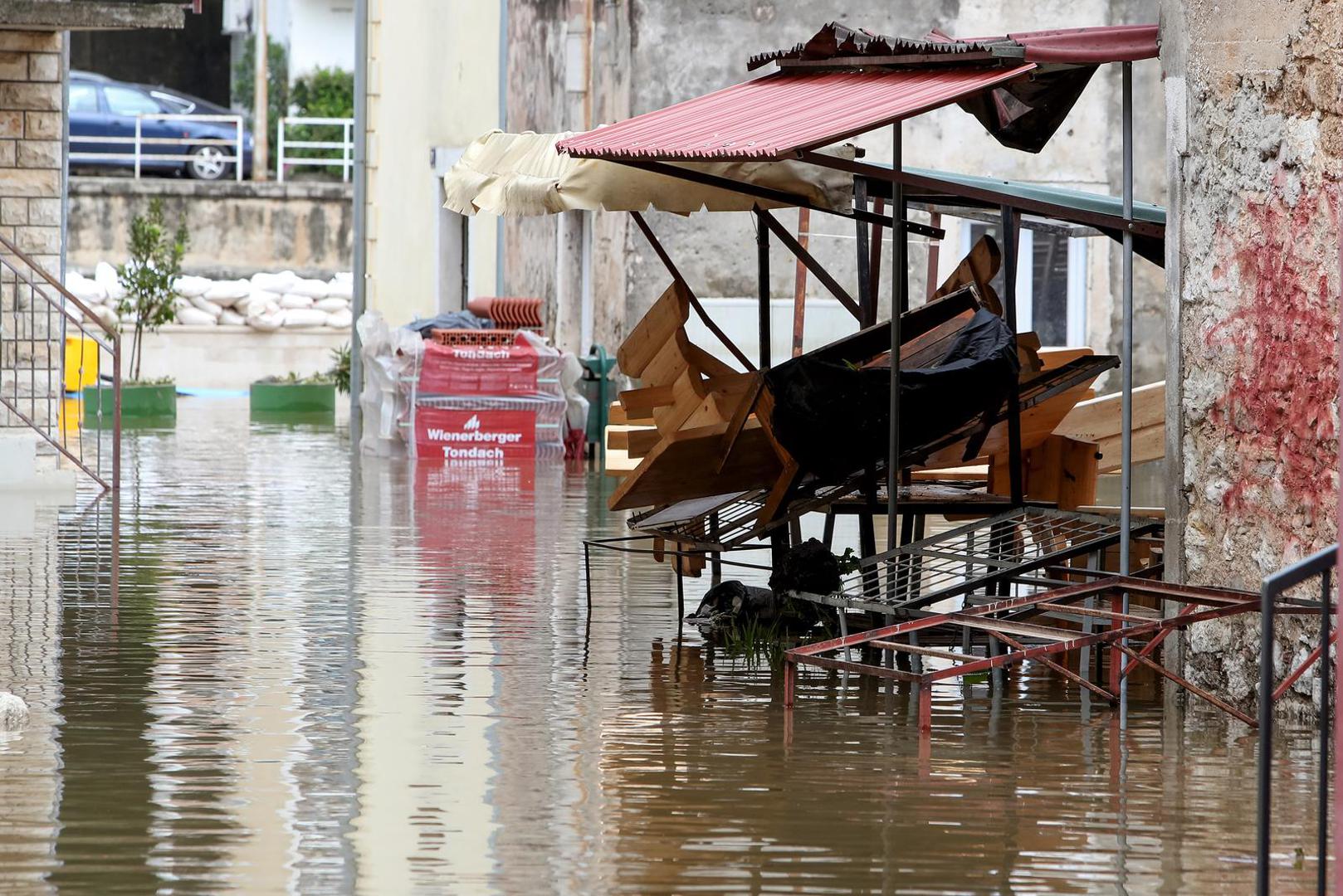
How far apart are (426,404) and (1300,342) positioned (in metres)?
12.0

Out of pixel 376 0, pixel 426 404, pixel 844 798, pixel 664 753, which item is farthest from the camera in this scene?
pixel 376 0

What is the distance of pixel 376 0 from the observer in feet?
77.7

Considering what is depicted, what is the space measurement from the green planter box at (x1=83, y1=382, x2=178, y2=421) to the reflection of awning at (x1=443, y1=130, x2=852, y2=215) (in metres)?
14.6

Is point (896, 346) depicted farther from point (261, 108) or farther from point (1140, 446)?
point (261, 108)

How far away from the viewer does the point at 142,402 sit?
24.8 meters

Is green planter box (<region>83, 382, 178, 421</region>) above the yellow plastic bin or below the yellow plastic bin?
below

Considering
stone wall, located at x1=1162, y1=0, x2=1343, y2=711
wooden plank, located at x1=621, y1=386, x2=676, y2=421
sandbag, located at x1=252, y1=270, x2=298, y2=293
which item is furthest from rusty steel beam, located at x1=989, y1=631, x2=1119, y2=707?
sandbag, located at x1=252, y1=270, x2=298, y2=293

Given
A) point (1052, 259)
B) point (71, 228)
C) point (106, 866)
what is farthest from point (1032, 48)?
point (71, 228)

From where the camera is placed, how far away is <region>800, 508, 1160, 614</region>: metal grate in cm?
838

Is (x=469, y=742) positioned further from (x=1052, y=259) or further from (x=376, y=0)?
(x=376, y=0)

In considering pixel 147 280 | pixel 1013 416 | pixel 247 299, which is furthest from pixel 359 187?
pixel 1013 416

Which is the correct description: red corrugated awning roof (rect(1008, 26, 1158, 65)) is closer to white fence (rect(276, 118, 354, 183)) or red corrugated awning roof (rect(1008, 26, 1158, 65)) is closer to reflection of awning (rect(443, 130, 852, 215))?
reflection of awning (rect(443, 130, 852, 215))

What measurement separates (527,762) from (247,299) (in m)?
26.4

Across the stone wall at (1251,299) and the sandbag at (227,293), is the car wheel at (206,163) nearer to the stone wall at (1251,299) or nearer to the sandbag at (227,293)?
the sandbag at (227,293)
